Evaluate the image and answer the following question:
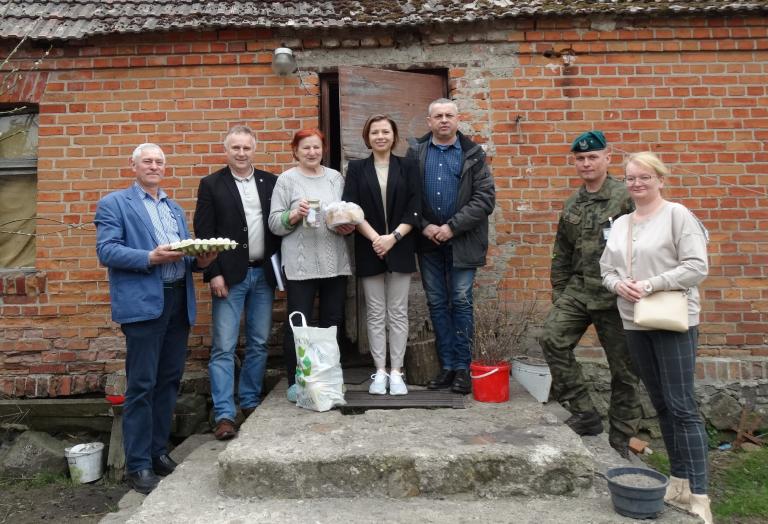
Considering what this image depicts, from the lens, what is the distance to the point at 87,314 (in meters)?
4.79

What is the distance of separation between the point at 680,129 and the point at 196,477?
457 cm

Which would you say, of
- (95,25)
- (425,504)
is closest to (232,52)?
(95,25)

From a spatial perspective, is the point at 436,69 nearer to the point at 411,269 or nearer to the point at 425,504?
the point at 411,269

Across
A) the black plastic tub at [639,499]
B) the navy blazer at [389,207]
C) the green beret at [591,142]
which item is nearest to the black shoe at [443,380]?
the navy blazer at [389,207]

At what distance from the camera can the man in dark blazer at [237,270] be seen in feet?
12.7

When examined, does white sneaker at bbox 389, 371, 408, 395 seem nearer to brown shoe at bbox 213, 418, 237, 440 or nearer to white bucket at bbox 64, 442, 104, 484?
brown shoe at bbox 213, 418, 237, 440

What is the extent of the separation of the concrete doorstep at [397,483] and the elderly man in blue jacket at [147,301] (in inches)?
19.3

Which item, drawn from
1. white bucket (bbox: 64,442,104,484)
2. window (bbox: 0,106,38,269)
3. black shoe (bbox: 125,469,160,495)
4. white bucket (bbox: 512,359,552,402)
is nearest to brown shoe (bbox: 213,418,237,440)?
black shoe (bbox: 125,469,160,495)

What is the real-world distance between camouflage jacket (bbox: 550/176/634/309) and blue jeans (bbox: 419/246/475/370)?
0.70m

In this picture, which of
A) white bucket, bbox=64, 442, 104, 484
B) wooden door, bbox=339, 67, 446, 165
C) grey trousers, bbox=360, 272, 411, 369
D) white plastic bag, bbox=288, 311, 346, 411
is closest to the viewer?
white plastic bag, bbox=288, 311, 346, 411

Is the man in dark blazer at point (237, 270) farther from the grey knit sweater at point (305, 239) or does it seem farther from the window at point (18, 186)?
the window at point (18, 186)

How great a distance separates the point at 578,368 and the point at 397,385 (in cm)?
126

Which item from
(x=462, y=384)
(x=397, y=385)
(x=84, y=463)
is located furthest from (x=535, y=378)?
(x=84, y=463)

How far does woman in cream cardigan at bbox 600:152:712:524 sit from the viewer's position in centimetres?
279
